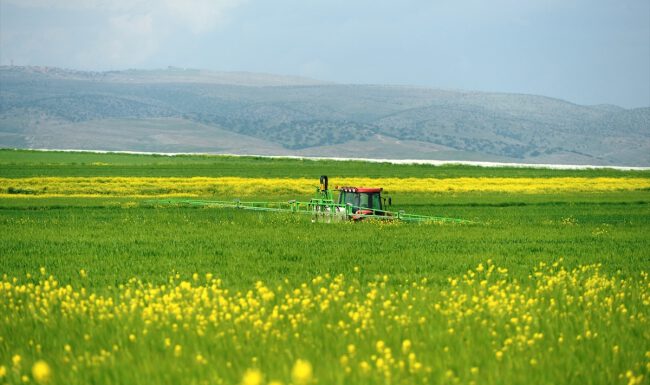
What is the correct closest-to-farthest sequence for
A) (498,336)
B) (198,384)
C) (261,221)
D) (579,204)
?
1. (198,384)
2. (498,336)
3. (261,221)
4. (579,204)

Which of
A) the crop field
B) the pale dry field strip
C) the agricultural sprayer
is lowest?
the pale dry field strip

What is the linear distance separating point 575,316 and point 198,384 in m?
5.16

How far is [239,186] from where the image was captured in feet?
168

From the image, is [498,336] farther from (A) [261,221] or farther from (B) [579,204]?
(B) [579,204]

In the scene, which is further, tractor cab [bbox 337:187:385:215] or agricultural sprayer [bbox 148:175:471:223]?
tractor cab [bbox 337:187:385:215]

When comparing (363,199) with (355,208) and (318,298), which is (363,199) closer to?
(355,208)

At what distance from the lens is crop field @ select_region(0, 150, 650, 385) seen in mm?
8344

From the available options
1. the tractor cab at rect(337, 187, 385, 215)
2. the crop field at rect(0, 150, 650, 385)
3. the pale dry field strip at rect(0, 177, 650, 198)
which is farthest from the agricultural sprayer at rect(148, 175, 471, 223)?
the pale dry field strip at rect(0, 177, 650, 198)

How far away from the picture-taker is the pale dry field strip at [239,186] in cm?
4806

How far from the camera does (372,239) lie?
2305cm

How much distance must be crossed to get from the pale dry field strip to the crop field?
45.7ft

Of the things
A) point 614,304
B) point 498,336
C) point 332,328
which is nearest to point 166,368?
point 332,328

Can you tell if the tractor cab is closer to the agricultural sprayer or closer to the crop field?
the agricultural sprayer

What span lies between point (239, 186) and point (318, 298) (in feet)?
131
